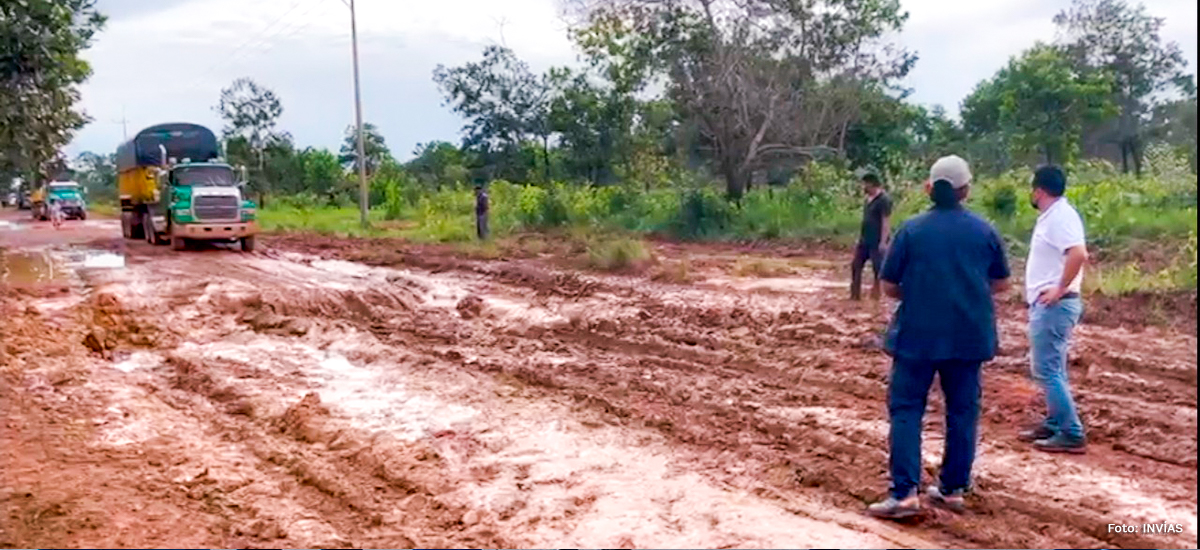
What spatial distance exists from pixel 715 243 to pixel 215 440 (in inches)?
746

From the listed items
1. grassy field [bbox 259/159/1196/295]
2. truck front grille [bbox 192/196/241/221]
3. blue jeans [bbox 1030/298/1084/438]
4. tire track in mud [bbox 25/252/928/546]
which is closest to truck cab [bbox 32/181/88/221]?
grassy field [bbox 259/159/1196/295]

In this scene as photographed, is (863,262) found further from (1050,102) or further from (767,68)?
(1050,102)

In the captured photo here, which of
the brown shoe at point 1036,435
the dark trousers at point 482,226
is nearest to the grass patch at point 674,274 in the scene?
the dark trousers at point 482,226

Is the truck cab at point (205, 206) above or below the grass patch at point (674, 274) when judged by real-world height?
above

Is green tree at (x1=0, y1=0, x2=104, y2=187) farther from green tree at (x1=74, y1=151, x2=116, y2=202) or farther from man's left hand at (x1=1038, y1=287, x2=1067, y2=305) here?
green tree at (x1=74, y1=151, x2=116, y2=202)

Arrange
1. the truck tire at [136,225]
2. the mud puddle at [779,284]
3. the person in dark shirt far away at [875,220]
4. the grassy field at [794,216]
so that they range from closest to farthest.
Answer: the person in dark shirt far away at [875,220] < the mud puddle at [779,284] < the grassy field at [794,216] < the truck tire at [136,225]

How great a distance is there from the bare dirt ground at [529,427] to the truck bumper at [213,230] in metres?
9.47

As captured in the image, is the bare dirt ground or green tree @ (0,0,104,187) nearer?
the bare dirt ground

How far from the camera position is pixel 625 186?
3319 centimetres

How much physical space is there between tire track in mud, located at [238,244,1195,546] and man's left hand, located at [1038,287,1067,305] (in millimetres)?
956

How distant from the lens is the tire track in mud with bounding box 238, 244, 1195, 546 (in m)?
5.84

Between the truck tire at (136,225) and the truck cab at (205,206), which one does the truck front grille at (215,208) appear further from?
the truck tire at (136,225)

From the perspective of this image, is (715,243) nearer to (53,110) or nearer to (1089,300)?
(1089,300)

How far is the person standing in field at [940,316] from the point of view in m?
5.62
